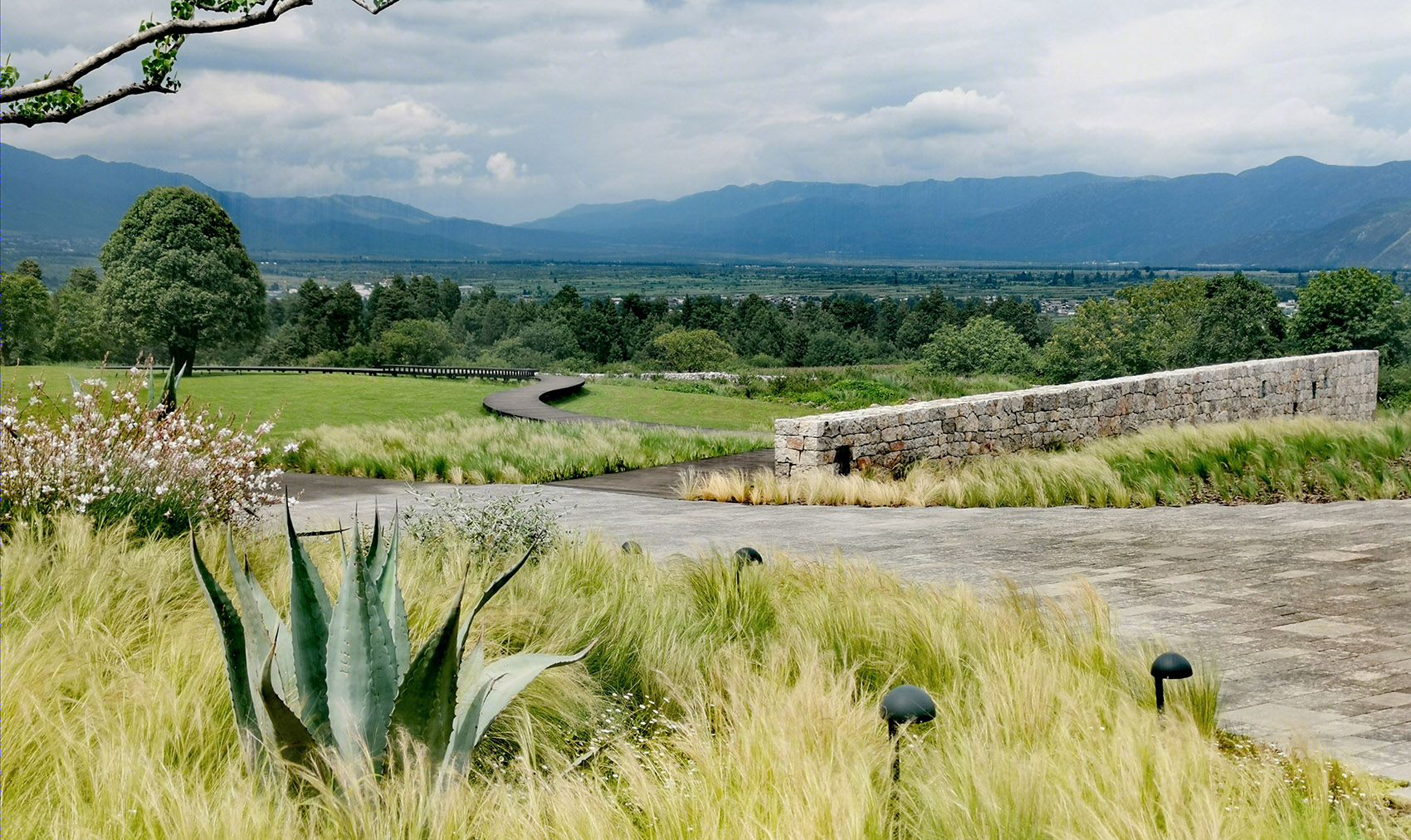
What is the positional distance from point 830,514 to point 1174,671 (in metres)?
6.68

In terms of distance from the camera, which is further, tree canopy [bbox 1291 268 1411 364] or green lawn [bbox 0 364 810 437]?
tree canopy [bbox 1291 268 1411 364]

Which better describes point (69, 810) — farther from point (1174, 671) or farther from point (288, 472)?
point (288, 472)

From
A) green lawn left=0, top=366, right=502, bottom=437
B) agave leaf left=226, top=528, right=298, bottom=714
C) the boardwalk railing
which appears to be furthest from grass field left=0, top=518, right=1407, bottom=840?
the boardwalk railing

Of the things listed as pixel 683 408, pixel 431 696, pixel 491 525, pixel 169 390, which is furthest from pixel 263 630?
pixel 683 408

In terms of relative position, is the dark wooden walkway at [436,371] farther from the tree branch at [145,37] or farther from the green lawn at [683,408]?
the tree branch at [145,37]

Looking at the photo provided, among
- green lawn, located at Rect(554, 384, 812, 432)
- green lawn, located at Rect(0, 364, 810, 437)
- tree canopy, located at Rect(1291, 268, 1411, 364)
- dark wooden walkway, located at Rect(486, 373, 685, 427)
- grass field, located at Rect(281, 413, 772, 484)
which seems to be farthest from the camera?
tree canopy, located at Rect(1291, 268, 1411, 364)

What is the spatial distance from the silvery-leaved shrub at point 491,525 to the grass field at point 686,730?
3.52 feet

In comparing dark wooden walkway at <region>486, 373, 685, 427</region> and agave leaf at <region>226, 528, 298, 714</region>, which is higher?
agave leaf at <region>226, 528, 298, 714</region>

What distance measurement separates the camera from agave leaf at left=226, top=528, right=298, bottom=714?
3.09m

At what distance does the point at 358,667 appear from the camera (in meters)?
2.99

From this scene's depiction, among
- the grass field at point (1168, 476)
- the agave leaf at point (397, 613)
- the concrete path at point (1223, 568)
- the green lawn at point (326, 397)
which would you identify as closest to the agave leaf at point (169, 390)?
the concrete path at point (1223, 568)

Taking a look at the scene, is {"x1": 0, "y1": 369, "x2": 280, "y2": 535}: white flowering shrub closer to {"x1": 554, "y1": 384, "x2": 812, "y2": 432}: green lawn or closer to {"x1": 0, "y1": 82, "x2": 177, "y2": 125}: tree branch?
{"x1": 0, "y1": 82, "x2": 177, "y2": 125}: tree branch

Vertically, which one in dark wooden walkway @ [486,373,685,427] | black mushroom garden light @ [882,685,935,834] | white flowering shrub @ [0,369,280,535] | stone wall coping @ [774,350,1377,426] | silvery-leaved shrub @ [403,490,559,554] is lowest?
dark wooden walkway @ [486,373,685,427]

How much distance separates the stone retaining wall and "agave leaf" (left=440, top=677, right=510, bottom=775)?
29.4ft
